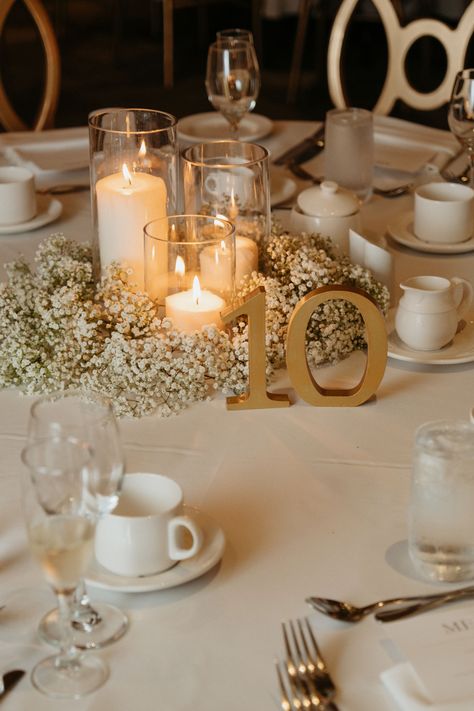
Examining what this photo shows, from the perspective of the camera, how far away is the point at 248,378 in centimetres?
134

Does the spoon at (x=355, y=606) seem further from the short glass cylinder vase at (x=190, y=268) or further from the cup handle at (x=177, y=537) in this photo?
the short glass cylinder vase at (x=190, y=268)

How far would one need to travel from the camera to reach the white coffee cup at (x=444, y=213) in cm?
182

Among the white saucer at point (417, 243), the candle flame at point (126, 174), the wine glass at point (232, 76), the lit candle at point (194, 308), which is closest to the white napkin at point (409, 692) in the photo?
the lit candle at point (194, 308)

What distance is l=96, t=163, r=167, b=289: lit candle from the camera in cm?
149

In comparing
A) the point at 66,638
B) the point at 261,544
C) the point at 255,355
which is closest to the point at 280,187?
the point at 255,355

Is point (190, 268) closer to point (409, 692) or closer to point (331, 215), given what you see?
point (331, 215)

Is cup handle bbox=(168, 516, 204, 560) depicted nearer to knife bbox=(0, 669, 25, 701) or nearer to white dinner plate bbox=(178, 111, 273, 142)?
knife bbox=(0, 669, 25, 701)

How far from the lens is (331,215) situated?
171 centimetres

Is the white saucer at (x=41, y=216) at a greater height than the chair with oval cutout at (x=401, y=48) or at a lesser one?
lesser

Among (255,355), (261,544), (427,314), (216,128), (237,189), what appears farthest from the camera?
(216,128)

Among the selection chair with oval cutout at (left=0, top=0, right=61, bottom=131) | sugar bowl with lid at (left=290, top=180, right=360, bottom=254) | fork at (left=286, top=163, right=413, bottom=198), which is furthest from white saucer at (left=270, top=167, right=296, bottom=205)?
chair with oval cutout at (left=0, top=0, right=61, bottom=131)

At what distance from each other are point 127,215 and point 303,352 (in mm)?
352

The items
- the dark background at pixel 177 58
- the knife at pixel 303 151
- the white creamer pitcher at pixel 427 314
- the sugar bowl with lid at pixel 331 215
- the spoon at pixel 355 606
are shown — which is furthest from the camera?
the dark background at pixel 177 58

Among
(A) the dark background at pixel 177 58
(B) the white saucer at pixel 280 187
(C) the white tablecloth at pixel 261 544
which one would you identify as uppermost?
(B) the white saucer at pixel 280 187
